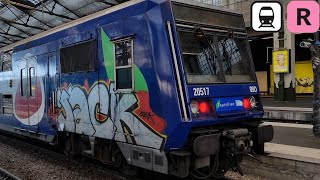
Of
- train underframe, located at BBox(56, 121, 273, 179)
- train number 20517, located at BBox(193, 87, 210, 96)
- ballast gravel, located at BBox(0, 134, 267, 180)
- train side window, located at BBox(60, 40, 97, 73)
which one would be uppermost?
train side window, located at BBox(60, 40, 97, 73)

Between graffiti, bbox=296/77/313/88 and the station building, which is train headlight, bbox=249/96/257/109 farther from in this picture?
graffiti, bbox=296/77/313/88

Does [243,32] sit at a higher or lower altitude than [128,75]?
higher

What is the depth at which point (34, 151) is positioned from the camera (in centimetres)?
1108

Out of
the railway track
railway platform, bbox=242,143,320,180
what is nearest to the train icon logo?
railway platform, bbox=242,143,320,180

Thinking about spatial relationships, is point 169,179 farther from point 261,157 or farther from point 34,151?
point 34,151

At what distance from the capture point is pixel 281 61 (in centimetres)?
2500

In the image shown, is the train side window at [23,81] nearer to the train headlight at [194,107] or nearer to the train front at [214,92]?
the train front at [214,92]

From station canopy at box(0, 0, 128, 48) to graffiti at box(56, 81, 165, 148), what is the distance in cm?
1293

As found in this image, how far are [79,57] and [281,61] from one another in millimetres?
19257

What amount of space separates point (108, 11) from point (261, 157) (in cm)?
399

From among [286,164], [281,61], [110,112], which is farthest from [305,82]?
[110,112]

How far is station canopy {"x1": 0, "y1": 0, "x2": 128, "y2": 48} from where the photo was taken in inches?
928

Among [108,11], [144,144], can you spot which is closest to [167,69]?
[144,144]

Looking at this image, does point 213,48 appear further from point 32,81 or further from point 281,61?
point 281,61
